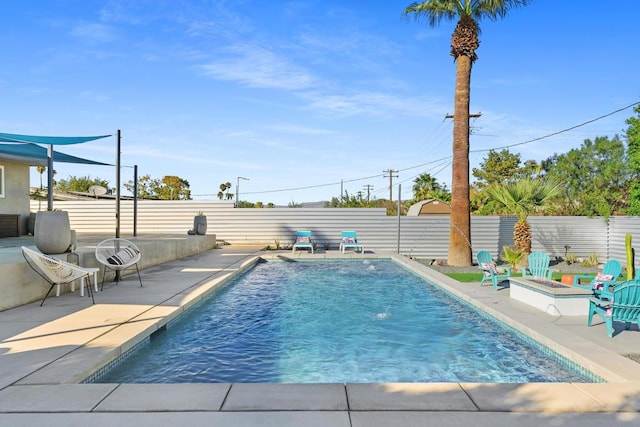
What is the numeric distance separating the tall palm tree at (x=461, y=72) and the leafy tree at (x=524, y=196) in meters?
1.15

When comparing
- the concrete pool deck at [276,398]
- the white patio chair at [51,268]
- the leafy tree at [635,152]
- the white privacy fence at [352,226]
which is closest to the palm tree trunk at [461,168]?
the white privacy fence at [352,226]

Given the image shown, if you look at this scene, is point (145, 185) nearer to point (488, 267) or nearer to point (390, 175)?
point (390, 175)

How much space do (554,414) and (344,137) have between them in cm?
2243

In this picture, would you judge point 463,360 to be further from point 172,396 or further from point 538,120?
point 538,120

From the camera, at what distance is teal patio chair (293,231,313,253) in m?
14.8

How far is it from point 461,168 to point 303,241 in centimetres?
614

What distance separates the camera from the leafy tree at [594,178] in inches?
674

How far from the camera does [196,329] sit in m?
5.51

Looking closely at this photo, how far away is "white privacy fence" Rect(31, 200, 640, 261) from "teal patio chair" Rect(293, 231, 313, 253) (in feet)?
3.02

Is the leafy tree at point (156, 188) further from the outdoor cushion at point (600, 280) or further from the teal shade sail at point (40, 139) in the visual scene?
the outdoor cushion at point (600, 280)

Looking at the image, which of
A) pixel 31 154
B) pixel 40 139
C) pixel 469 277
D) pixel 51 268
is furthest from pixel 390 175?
pixel 51 268

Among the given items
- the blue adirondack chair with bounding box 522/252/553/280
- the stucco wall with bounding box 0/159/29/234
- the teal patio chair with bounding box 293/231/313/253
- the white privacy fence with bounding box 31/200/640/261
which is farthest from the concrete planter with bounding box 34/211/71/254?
the white privacy fence with bounding box 31/200/640/261

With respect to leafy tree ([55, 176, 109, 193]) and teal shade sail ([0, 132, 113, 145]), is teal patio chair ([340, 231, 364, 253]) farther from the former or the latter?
leafy tree ([55, 176, 109, 193])

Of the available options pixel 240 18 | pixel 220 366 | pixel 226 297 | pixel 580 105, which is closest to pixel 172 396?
pixel 220 366
